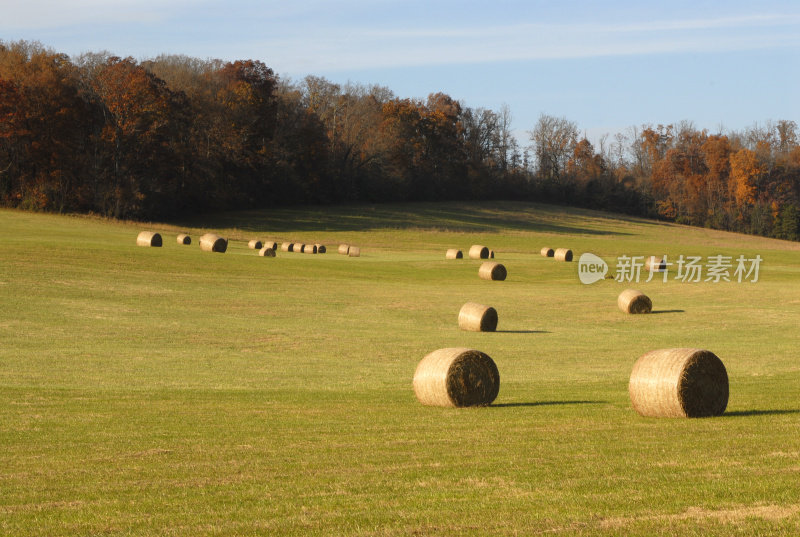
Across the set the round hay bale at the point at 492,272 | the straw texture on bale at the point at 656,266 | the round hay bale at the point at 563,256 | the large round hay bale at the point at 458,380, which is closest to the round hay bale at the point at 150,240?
the round hay bale at the point at 492,272

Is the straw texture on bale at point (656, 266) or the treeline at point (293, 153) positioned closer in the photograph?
the straw texture on bale at point (656, 266)

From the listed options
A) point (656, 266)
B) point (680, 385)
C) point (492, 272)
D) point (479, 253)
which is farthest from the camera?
point (479, 253)

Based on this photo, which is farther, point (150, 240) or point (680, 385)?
point (150, 240)

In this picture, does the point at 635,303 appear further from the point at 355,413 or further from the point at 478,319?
the point at 355,413

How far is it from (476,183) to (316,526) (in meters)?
110

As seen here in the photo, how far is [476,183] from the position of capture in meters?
116

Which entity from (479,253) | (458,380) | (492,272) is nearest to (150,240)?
(492,272)

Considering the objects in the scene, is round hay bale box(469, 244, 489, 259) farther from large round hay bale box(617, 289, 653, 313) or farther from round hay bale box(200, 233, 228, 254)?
large round hay bale box(617, 289, 653, 313)

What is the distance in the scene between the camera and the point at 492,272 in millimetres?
44125

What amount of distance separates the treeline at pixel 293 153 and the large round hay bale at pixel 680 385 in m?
62.7

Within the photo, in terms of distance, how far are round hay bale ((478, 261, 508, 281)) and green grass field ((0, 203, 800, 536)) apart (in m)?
3.09

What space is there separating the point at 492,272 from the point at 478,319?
17.8 m

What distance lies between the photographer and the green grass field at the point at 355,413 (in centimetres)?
744

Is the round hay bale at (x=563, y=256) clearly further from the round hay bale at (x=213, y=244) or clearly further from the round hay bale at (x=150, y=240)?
the round hay bale at (x=150, y=240)
